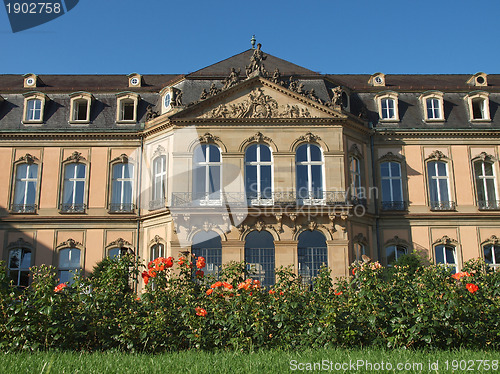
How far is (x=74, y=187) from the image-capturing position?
29391mm

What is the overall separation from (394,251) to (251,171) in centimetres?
880

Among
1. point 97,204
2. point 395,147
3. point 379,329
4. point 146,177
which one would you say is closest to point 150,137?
point 146,177

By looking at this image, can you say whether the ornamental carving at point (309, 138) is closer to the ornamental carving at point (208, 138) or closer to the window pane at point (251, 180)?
the window pane at point (251, 180)

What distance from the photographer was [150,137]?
29297mm

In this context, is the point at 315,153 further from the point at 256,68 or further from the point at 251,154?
the point at 256,68

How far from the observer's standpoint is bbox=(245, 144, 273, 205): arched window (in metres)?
25.8

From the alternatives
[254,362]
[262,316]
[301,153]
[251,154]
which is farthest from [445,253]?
[254,362]

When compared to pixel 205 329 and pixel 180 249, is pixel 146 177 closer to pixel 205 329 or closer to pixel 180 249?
pixel 180 249

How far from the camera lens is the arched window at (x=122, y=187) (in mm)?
28984

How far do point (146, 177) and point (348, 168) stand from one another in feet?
34.7

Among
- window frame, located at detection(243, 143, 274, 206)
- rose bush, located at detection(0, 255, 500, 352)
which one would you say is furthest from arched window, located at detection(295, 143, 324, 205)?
rose bush, located at detection(0, 255, 500, 352)

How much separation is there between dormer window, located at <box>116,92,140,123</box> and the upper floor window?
3.36m

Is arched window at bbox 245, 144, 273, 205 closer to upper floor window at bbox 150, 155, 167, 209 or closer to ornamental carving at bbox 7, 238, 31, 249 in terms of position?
upper floor window at bbox 150, 155, 167, 209

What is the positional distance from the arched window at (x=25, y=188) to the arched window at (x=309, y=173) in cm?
1415
